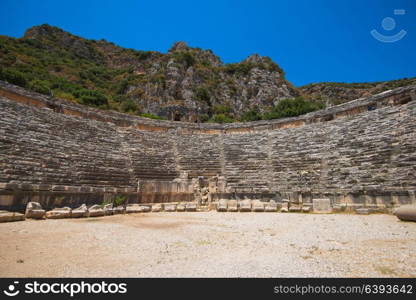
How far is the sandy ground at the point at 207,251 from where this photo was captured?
3074 millimetres

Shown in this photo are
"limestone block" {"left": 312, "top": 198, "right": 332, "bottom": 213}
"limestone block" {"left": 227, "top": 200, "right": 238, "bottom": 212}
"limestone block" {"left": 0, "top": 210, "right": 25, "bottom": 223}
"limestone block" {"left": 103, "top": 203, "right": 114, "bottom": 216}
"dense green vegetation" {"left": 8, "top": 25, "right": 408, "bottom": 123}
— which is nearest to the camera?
"limestone block" {"left": 0, "top": 210, "right": 25, "bottom": 223}

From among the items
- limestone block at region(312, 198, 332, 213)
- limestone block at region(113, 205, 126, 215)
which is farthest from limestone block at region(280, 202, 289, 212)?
limestone block at region(113, 205, 126, 215)

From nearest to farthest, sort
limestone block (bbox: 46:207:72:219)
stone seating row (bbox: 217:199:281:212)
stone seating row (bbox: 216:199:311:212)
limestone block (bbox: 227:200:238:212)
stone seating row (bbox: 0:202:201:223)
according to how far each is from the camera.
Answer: stone seating row (bbox: 0:202:201:223) → limestone block (bbox: 46:207:72:219) → stone seating row (bbox: 216:199:311:212) → stone seating row (bbox: 217:199:281:212) → limestone block (bbox: 227:200:238:212)

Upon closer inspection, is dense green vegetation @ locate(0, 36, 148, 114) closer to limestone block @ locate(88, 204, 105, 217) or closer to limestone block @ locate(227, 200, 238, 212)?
limestone block @ locate(88, 204, 105, 217)

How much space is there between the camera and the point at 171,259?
363 cm

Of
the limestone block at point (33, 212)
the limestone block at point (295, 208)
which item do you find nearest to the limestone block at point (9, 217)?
the limestone block at point (33, 212)

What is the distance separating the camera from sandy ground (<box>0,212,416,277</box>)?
121 inches

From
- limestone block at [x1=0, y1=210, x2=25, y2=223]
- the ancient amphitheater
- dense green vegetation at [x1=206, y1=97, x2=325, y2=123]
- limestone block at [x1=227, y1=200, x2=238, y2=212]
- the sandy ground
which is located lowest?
the sandy ground

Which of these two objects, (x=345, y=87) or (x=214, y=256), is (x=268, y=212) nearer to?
(x=214, y=256)

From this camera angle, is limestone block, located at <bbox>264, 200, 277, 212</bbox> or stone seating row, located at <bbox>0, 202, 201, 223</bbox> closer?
stone seating row, located at <bbox>0, 202, 201, 223</bbox>

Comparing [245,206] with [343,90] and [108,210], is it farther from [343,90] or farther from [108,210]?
[343,90]

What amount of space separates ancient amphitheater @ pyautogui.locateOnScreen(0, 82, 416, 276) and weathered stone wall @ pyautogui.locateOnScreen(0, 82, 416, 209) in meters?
0.04

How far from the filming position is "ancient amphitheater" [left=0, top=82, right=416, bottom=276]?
8359 millimetres

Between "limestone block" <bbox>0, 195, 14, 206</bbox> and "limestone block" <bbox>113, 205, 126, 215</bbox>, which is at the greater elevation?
"limestone block" <bbox>0, 195, 14, 206</bbox>
